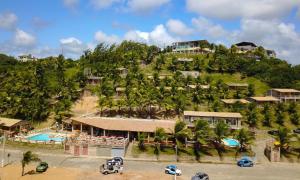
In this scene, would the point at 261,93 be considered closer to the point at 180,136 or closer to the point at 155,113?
the point at 155,113

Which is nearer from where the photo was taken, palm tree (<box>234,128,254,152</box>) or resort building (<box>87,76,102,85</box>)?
palm tree (<box>234,128,254,152</box>)

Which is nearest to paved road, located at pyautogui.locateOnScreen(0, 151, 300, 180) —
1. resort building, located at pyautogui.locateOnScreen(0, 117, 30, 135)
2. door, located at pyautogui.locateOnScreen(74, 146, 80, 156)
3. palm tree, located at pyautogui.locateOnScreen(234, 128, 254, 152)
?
door, located at pyautogui.locateOnScreen(74, 146, 80, 156)

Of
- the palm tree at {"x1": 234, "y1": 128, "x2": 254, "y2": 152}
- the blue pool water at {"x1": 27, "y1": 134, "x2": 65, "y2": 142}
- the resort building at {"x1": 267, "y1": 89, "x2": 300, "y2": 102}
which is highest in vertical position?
the resort building at {"x1": 267, "y1": 89, "x2": 300, "y2": 102}

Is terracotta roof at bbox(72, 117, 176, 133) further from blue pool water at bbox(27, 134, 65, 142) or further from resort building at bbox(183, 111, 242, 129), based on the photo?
blue pool water at bbox(27, 134, 65, 142)

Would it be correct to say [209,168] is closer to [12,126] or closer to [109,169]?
[109,169]

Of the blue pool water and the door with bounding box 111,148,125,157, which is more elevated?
the blue pool water

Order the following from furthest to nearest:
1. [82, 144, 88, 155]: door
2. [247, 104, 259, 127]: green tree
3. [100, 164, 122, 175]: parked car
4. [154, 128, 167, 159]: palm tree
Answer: [247, 104, 259, 127]: green tree
[82, 144, 88, 155]: door
[154, 128, 167, 159]: palm tree
[100, 164, 122, 175]: parked car

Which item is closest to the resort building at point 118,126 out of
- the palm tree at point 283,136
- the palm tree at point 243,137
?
the palm tree at point 243,137
